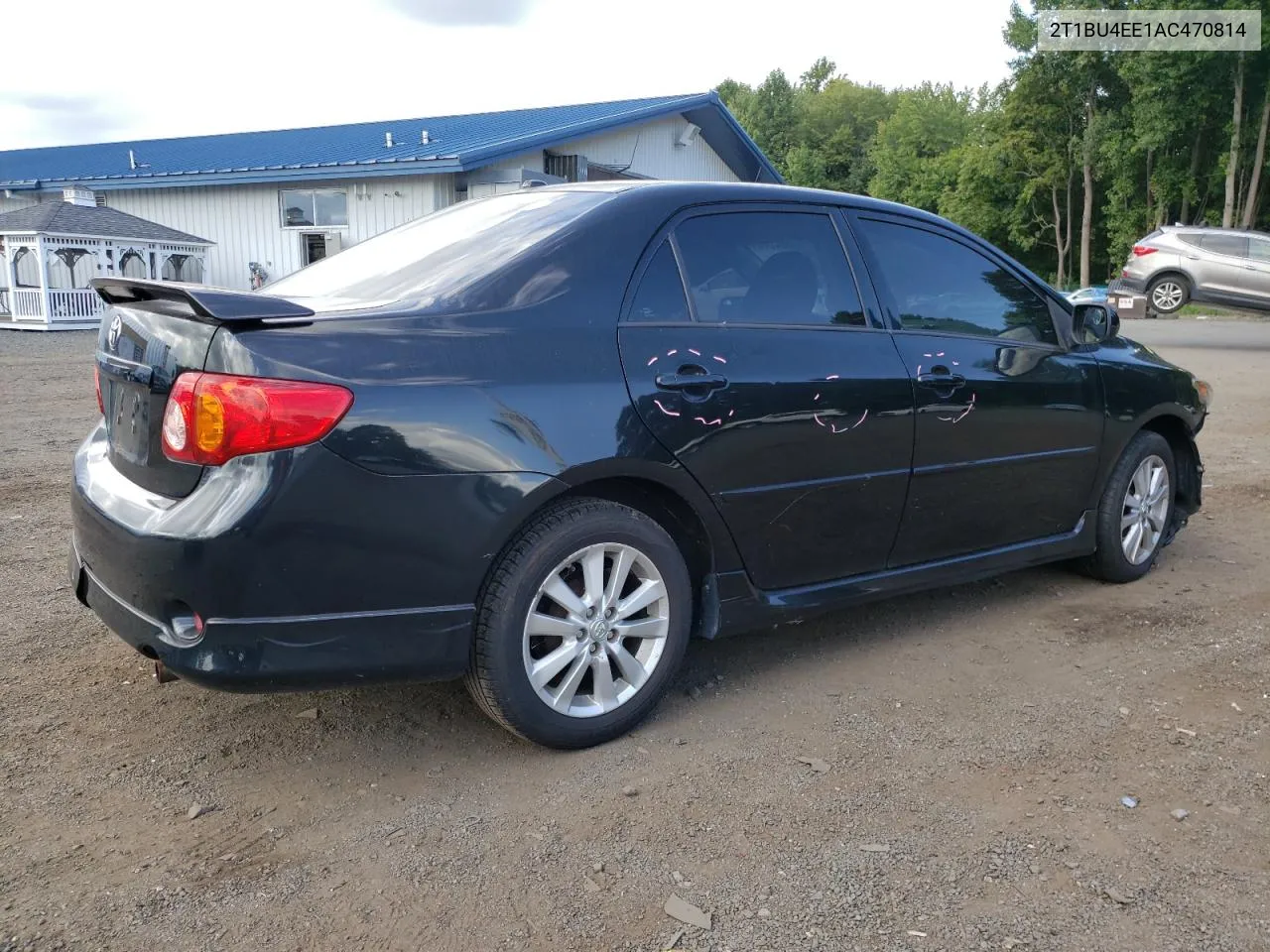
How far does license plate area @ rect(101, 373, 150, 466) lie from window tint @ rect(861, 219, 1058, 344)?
2.56 meters

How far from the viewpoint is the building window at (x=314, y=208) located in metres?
21.6

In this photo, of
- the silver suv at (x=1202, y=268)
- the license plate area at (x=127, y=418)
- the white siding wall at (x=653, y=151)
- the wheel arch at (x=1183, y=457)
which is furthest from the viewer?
the white siding wall at (x=653, y=151)

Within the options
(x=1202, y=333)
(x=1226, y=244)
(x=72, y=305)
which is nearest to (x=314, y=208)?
(x=72, y=305)

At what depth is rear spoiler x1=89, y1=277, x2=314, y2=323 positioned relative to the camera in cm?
266

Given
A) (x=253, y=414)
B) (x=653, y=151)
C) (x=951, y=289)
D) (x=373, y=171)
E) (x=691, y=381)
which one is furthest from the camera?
(x=653, y=151)

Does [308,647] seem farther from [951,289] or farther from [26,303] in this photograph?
[26,303]

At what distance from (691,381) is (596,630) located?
81 centimetres

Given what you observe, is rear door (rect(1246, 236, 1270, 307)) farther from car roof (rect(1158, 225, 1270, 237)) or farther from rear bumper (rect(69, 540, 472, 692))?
rear bumper (rect(69, 540, 472, 692))

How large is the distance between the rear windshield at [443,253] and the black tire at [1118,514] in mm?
2765

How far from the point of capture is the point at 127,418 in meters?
3.03

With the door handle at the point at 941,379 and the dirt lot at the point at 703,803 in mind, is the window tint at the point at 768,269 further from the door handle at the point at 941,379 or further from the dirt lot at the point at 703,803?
the dirt lot at the point at 703,803

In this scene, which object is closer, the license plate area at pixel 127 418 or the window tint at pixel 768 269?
the license plate area at pixel 127 418

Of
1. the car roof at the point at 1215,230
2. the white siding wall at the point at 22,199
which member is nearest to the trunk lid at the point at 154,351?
the car roof at the point at 1215,230

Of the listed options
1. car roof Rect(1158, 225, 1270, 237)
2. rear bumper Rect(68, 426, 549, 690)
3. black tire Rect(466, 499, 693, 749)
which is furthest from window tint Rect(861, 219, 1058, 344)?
car roof Rect(1158, 225, 1270, 237)
